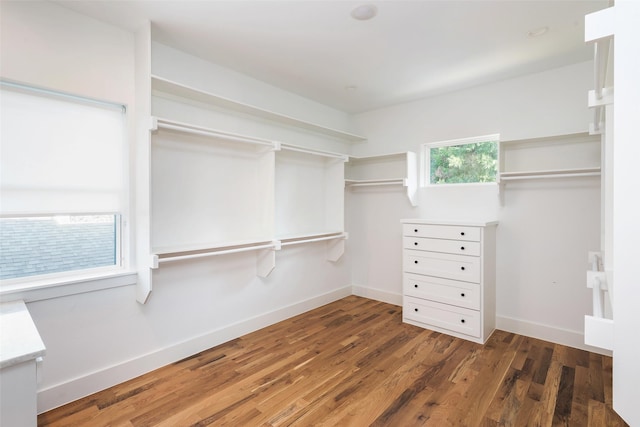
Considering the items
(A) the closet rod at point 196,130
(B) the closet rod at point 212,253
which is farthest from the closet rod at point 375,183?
(B) the closet rod at point 212,253

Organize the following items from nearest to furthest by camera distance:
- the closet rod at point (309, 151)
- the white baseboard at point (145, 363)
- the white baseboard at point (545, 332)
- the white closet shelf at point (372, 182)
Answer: the white baseboard at point (145, 363) → the white baseboard at point (545, 332) → the closet rod at point (309, 151) → the white closet shelf at point (372, 182)

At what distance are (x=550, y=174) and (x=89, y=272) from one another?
12.8 ft

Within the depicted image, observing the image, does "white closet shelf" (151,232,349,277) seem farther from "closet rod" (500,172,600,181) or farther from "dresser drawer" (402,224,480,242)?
"closet rod" (500,172,600,181)

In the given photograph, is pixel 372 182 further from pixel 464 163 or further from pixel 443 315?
pixel 443 315

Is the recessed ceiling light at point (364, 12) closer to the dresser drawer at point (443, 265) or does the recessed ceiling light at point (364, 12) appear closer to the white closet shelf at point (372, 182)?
the white closet shelf at point (372, 182)

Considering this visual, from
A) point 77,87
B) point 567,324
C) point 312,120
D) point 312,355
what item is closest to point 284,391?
point 312,355

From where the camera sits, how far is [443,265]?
125 inches

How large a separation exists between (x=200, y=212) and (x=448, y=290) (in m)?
2.52

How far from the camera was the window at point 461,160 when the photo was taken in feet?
11.1

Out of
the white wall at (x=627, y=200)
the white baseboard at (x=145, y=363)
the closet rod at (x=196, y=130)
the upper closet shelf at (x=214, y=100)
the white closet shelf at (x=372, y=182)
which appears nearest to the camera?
the white wall at (x=627, y=200)

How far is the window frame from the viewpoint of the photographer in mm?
1904

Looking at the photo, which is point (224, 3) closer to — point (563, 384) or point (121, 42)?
point (121, 42)

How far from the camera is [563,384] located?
227cm

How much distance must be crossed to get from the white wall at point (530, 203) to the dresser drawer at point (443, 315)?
1.74 feet
